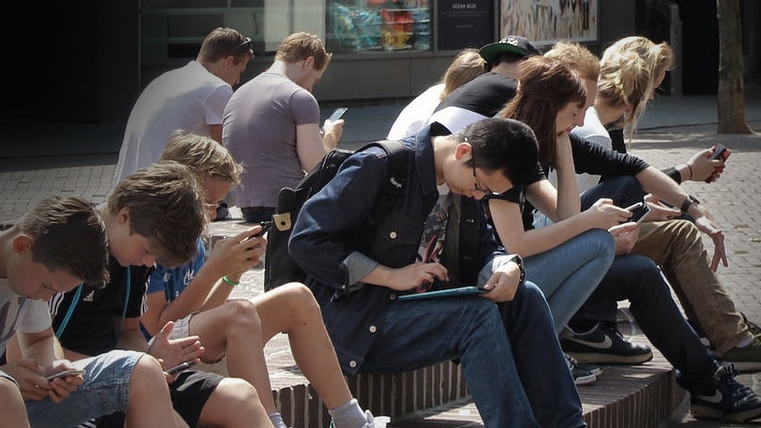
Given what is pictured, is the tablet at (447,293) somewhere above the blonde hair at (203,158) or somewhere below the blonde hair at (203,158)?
below

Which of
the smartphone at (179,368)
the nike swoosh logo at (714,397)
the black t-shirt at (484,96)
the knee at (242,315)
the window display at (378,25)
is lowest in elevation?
the nike swoosh logo at (714,397)

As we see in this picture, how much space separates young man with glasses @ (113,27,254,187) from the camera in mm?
6824

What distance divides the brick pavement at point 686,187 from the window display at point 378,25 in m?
4.04

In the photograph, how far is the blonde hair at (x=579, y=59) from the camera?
531 cm

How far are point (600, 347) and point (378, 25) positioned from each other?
12.6 metres

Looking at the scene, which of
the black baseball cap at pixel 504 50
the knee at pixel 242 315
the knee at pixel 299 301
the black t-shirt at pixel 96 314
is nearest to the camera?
the black t-shirt at pixel 96 314

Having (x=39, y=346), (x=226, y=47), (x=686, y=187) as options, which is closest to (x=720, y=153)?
(x=226, y=47)

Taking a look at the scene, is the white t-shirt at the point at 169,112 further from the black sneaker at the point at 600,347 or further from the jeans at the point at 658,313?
the jeans at the point at 658,313

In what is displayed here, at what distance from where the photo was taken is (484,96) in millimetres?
5398

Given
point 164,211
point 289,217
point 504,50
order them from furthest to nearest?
point 504,50
point 289,217
point 164,211

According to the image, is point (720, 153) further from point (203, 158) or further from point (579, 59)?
point (203, 158)

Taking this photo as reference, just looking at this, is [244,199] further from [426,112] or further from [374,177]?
[374,177]

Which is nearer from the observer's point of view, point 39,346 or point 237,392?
point 39,346

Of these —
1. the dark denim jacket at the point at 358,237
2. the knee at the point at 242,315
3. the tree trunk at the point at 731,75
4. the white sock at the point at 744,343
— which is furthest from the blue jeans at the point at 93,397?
the tree trunk at the point at 731,75
